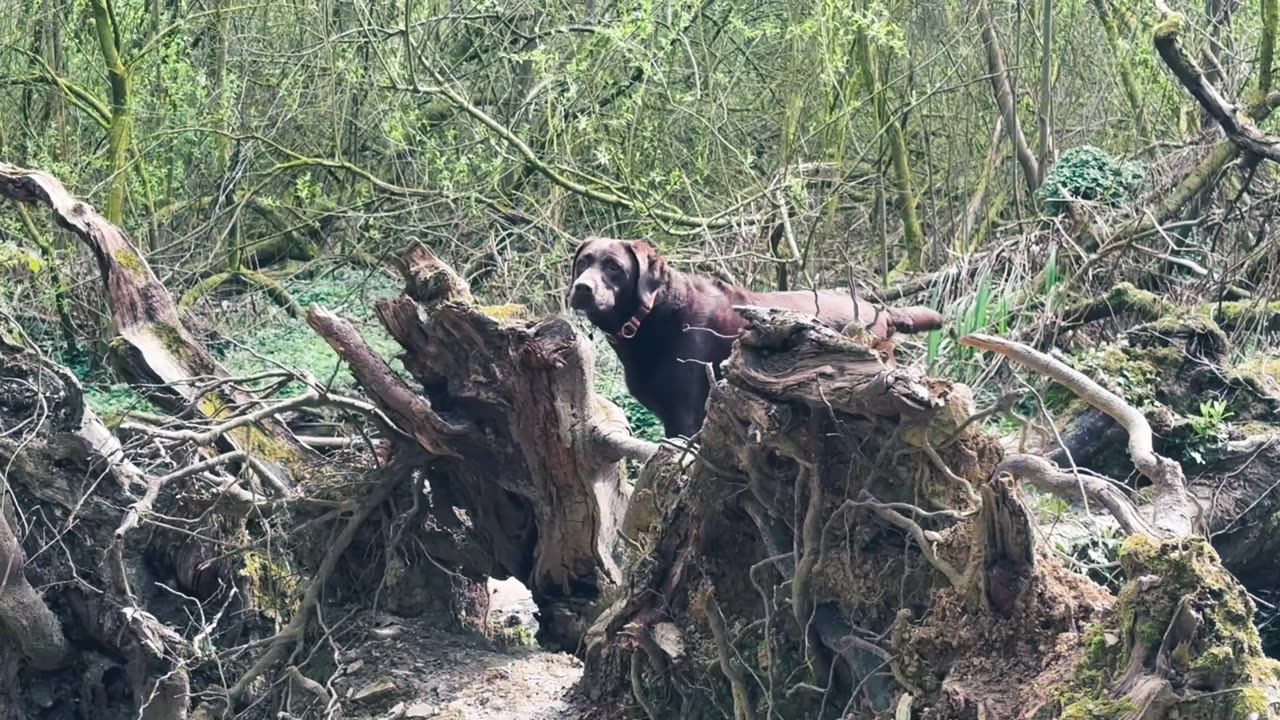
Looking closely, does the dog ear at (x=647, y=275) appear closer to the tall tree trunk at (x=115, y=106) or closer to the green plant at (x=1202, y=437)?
the green plant at (x=1202, y=437)

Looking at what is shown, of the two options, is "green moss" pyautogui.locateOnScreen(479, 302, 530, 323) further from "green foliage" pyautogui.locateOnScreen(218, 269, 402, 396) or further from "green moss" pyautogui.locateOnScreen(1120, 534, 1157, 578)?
"green foliage" pyautogui.locateOnScreen(218, 269, 402, 396)

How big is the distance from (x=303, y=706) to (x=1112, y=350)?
3.80 m

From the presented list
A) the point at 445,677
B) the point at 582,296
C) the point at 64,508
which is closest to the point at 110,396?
the point at 64,508

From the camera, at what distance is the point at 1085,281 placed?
868 cm

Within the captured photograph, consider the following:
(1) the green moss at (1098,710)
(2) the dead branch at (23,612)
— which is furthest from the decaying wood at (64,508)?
(1) the green moss at (1098,710)

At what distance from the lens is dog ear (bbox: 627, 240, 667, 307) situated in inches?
263

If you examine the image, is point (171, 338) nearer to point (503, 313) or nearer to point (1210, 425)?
point (503, 313)

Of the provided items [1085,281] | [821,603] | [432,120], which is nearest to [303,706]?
[821,603]

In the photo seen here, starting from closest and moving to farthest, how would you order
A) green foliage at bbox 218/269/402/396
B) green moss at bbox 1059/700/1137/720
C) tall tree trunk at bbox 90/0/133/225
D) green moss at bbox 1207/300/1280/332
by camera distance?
green moss at bbox 1059/700/1137/720
green moss at bbox 1207/300/1280/332
tall tree trunk at bbox 90/0/133/225
green foliage at bbox 218/269/402/396

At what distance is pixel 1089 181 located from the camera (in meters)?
9.39

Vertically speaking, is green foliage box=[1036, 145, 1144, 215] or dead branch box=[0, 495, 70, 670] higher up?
green foliage box=[1036, 145, 1144, 215]

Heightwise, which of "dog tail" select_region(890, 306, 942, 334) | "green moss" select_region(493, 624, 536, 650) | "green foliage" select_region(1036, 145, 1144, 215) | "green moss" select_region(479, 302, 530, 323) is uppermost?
"green moss" select_region(479, 302, 530, 323)

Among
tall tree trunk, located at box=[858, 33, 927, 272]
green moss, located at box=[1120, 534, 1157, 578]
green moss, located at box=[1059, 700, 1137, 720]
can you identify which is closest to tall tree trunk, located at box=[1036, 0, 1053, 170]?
tall tree trunk, located at box=[858, 33, 927, 272]

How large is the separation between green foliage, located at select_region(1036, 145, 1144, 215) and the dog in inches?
122
